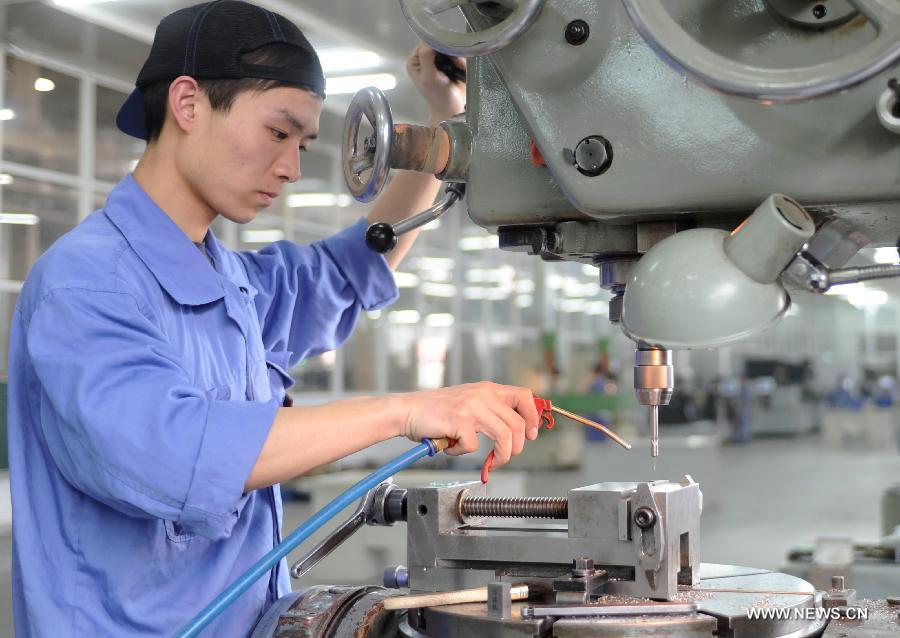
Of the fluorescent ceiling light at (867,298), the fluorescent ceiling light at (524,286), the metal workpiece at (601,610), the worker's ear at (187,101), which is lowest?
the metal workpiece at (601,610)

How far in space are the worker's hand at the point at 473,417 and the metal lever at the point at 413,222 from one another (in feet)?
0.68

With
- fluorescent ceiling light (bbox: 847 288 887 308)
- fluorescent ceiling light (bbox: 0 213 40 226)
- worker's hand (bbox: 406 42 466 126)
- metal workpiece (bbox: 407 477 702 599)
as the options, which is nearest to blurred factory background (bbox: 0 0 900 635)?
fluorescent ceiling light (bbox: 0 213 40 226)

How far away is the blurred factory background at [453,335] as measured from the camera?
5.17m

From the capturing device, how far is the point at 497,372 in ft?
38.6

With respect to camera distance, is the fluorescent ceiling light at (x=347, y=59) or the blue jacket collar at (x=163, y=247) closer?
the blue jacket collar at (x=163, y=247)

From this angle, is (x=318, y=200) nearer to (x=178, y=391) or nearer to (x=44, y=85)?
(x=44, y=85)

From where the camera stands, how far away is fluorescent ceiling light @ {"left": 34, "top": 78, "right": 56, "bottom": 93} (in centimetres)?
547

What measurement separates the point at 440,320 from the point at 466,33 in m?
9.88

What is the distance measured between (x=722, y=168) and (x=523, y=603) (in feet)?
1.35

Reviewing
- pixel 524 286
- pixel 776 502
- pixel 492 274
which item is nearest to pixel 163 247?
pixel 776 502

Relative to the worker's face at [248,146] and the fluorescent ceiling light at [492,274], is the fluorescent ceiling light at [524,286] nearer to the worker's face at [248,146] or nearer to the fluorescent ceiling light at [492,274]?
the fluorescent ceiling light at [492,274]

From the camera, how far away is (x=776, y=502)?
673cm

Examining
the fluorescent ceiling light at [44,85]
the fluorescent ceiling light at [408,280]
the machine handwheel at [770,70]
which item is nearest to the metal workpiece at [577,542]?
the machine handwheel at [770,70]

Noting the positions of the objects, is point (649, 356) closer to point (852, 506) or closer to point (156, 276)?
point (156, 276)
